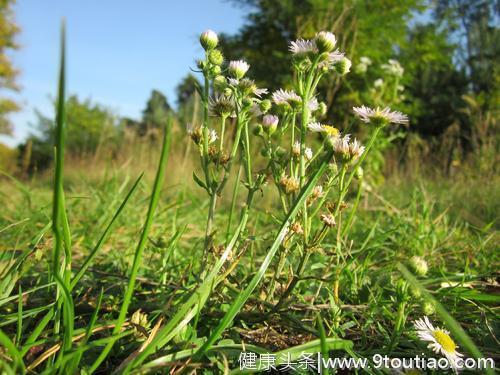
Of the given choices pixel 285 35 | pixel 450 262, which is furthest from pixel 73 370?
pixel 285 35

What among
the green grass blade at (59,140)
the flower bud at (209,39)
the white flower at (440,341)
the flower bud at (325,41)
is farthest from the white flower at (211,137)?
the white flower at (440,341)

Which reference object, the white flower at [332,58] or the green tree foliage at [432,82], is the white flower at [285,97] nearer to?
the white flower at [332,58]

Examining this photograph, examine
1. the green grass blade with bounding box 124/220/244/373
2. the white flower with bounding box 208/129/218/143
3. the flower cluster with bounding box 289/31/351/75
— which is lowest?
the green grass blade with bounding box 124/220/244/373

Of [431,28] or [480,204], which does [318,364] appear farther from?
[431,28]

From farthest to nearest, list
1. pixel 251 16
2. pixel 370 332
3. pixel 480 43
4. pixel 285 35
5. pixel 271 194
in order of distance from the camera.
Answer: pixel 480 43 → pixel 251 16 → pixel 285 35 → pixel 271 194 → pixel 370 332

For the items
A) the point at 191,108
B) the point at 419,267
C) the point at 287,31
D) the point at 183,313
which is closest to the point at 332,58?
the point at 419,267

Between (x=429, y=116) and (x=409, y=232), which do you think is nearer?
(x=409, y=232)

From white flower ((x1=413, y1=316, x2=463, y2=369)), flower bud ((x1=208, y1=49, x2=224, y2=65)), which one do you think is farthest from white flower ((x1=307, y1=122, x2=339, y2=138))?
white flower ((x1=413, y1=316, x2=463, y2=369))

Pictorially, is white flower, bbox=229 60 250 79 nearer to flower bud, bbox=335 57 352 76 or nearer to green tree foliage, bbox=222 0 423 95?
flower bud, bbox=335 57 352 76
